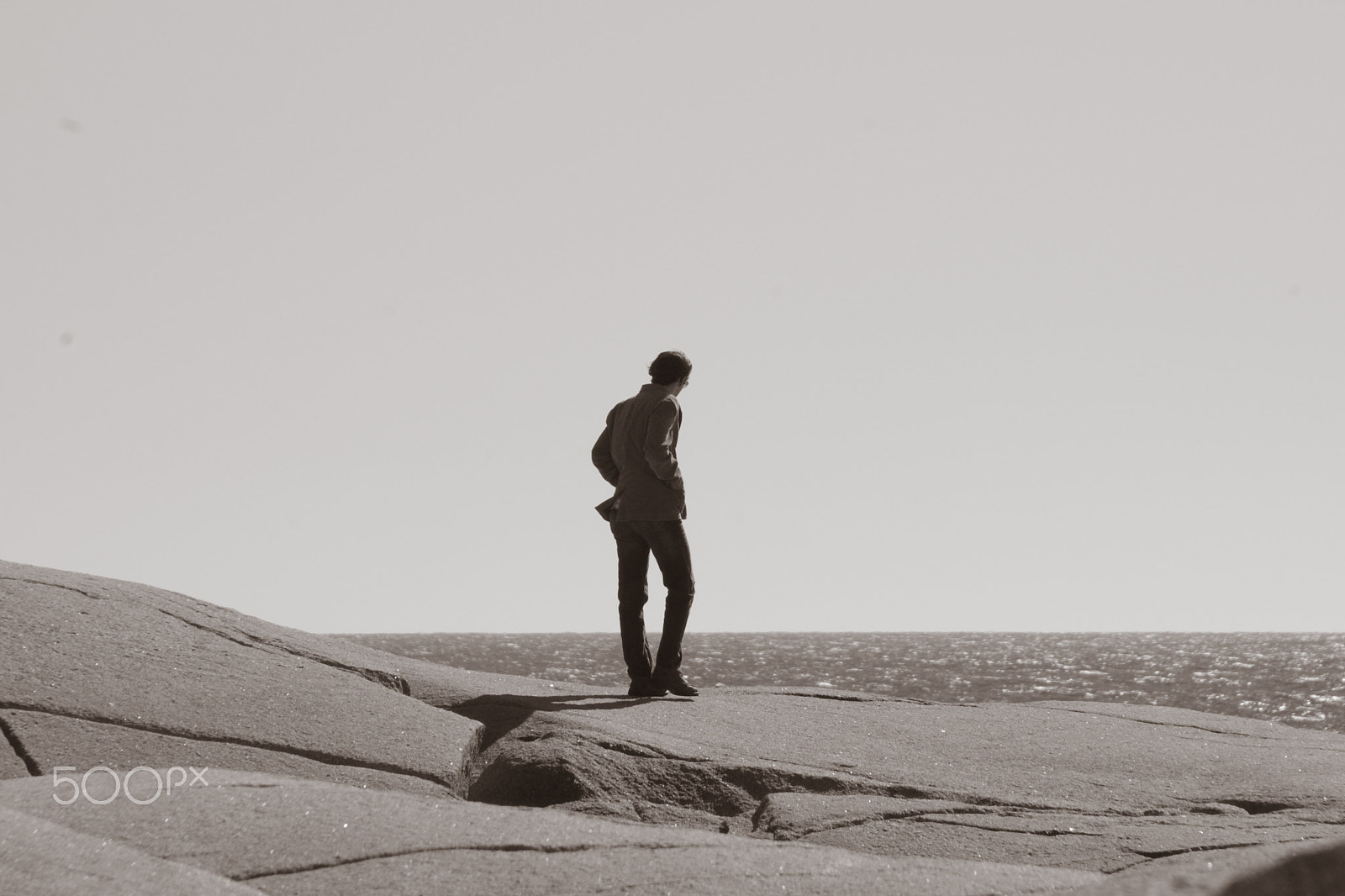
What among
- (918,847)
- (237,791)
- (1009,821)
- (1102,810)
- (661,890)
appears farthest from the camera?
(1102,810)

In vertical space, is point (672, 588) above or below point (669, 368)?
below

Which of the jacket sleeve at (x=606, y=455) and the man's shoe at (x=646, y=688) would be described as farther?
the jacket sleeve at (x=606, y=455)

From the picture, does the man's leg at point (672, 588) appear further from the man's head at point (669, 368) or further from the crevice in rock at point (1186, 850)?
the crevice in rock at point (1186, 850)

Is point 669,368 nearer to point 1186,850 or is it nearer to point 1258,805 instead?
point 1258,805

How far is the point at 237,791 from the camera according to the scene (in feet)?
10.9

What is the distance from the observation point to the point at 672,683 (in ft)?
20.8

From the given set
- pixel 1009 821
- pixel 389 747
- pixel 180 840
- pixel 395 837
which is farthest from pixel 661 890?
pixel 389 747

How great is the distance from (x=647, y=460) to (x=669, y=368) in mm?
526

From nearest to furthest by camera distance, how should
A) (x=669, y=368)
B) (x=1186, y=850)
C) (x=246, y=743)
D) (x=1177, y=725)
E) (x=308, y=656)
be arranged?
(x=1186, y=850), (x=246, y=743), (x=308, y=656), (x=1177, y=725), (x=669, y=368)

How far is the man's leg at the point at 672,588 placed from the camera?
20.6 ft

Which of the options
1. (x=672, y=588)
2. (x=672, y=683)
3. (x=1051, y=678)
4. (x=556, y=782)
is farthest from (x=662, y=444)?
(x=1051, y=678)

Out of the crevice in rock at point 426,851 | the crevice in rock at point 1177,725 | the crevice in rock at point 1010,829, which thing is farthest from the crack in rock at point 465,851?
the crevice in rock at point 1177,725

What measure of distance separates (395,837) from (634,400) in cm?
368

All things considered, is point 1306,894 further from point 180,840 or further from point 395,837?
point 180,840
